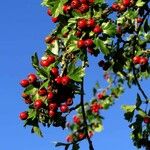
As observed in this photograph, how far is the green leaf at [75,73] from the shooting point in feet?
16.5

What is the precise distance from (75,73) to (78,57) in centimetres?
19

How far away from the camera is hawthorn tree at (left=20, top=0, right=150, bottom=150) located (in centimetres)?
505

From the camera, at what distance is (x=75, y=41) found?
5270 mm

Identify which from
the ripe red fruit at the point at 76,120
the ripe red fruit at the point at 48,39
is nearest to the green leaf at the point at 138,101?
the ripe red fruit at the point at 48,39

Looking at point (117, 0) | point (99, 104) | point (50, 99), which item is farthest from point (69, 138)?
point (50, 99)

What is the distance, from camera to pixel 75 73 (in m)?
5.04

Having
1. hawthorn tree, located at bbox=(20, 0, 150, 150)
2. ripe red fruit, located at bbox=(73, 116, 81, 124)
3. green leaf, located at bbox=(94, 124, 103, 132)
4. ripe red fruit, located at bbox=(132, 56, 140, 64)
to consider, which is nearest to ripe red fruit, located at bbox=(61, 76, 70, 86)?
hawthorn tree, located at bbox=(20, 0, 150, 150)

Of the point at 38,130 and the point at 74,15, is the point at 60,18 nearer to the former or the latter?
the point at 74,15

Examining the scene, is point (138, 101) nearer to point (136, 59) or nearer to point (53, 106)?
point (136, 59)

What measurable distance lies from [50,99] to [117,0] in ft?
5.21

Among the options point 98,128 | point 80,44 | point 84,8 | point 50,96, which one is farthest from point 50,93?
point 98,128

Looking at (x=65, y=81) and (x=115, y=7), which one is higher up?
(x=115, y=7)

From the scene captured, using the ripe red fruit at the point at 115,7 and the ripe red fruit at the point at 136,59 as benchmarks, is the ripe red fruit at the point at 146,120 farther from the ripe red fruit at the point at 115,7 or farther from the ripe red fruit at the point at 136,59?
the ripe red fruit at the point at 115,7

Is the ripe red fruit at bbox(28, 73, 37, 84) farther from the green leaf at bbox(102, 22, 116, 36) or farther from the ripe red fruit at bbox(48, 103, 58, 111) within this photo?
the green leaf at bbox(102, 22, 116, 36)
